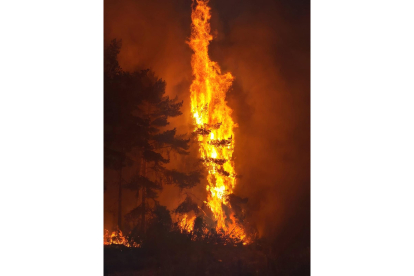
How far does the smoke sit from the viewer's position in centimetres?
295

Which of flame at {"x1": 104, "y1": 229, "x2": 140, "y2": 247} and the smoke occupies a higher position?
the smoke

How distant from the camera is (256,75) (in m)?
2.97

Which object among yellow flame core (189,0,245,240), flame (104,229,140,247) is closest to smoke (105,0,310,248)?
yellow flame core (189,0,245,240)

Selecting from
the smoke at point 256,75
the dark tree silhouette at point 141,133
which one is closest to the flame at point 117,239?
the dark tree silhouette at point 141,133

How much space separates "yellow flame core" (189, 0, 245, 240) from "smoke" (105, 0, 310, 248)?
0.07m

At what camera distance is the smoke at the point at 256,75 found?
9.68 feet

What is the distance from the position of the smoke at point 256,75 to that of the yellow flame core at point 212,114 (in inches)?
2.9

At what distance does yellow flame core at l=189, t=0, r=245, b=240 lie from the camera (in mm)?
2922

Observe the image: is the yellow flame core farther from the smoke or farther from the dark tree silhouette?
the dark tree silhouette

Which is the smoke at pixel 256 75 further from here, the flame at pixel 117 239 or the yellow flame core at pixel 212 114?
the flame at pixel 117 239

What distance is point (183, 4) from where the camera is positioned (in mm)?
3002
